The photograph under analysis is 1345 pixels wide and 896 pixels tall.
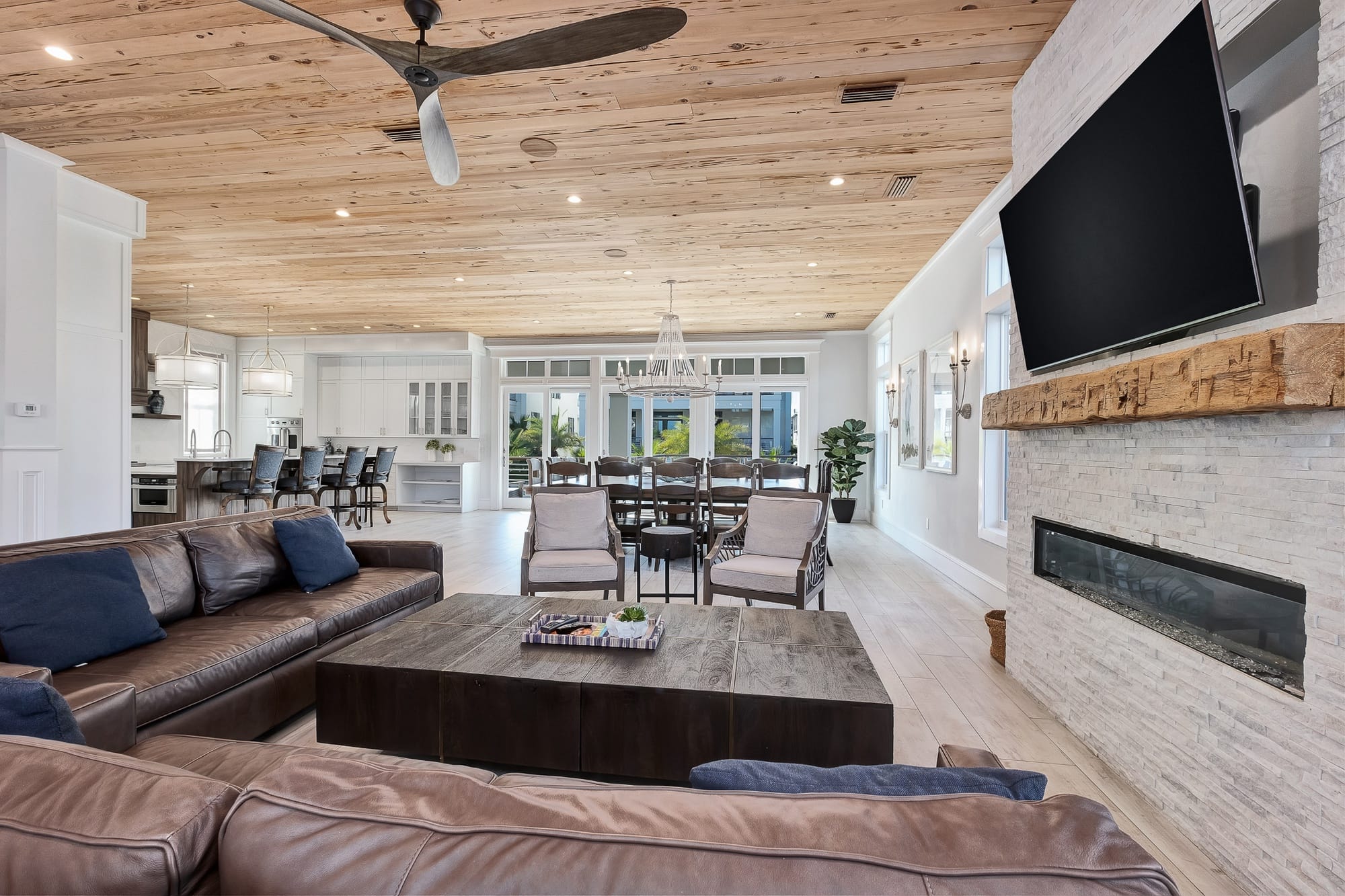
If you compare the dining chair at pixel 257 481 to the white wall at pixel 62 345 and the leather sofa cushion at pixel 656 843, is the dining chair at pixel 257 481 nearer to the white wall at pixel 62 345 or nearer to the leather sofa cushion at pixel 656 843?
the white wall at pixel 62 345

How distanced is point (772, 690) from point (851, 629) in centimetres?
74

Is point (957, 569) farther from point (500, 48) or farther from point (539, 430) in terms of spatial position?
point (539, 430)

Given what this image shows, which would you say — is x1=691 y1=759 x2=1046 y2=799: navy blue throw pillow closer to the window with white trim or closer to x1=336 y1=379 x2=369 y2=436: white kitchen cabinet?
the window with white trim

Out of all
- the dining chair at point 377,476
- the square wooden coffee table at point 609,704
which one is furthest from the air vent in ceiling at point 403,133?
the dining chair at point 377,476

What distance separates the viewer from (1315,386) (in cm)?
140

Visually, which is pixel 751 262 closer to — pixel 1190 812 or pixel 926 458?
pixel 926 458

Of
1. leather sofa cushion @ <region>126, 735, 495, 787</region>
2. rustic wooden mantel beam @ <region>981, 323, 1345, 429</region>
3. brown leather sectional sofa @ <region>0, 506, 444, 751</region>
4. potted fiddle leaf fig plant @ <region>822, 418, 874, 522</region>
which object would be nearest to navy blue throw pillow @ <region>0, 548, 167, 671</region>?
brown leather sectional sofa @ <region>0, 506, 444, 751</region>

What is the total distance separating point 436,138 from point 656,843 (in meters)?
2.57

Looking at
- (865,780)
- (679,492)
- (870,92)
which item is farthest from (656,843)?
(679,492)

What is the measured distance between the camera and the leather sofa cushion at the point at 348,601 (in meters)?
2.65

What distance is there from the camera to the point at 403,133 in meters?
3.61

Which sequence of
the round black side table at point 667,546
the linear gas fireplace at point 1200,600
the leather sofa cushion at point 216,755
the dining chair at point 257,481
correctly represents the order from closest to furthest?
the leather sofa cushion at point 216,755, the linear gas fireplace at point 1200,600, the round black side table at point 667,546, the dining chair at point 257,481

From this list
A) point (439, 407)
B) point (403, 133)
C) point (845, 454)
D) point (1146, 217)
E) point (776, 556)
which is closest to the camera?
point (1146, 217)

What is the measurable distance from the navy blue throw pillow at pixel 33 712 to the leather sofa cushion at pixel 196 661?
100 centimetres
